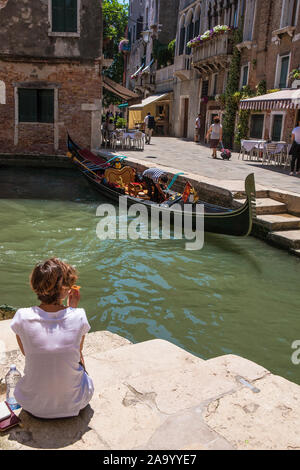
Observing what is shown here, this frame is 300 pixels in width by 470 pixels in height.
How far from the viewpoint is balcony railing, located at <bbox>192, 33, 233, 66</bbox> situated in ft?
55.5

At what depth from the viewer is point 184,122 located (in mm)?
23422

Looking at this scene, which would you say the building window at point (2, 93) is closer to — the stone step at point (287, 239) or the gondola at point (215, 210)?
the gondola at point (215, 210)

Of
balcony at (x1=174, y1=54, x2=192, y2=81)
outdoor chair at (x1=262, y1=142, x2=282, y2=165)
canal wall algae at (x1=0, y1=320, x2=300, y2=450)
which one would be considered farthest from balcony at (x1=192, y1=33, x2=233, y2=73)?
canal wall algae at (x1=0, y1=320, x2=300, y2=450)

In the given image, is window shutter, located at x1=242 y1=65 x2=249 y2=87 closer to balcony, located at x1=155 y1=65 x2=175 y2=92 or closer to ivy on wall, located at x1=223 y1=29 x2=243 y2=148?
ivy on wall, located at x1=223 y1=29 x2=243 y2=148

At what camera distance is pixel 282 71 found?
1373 cm

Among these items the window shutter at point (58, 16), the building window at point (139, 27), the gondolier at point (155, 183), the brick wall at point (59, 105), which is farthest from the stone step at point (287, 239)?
the building window at point (139, 27)

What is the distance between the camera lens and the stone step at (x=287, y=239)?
6.46 meters

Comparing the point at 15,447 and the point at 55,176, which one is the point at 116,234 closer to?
the point at 15,447

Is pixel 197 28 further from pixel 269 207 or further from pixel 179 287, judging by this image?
pixel 179 287

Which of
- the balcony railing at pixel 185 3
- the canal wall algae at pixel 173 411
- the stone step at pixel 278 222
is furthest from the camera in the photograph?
the balcony railing at pixel 185 3

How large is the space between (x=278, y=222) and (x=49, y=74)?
9.95 metres

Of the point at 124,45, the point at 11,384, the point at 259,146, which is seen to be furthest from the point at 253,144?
the point at 124,45

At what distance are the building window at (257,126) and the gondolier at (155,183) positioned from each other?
24.6 ft
